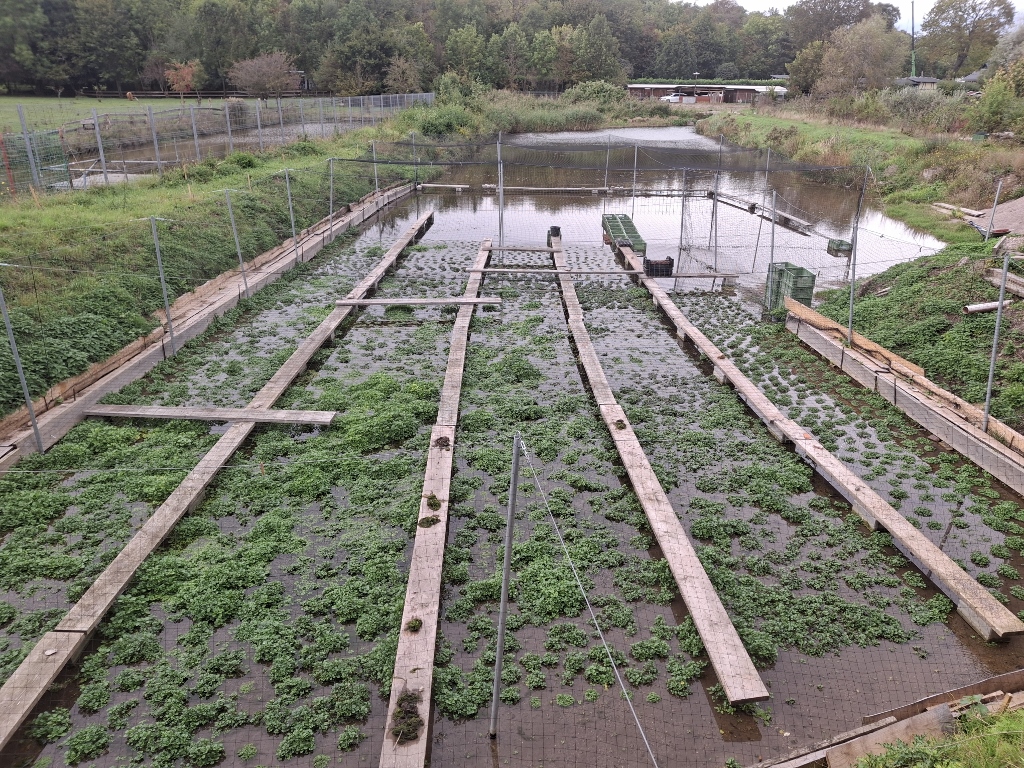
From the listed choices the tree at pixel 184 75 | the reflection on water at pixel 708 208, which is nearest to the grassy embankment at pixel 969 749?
the reflection on water at pixel 708 208

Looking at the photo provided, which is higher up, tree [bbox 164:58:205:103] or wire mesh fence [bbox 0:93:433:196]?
tree [bbox 164:58:205:103]

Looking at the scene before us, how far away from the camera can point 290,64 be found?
43.3 m

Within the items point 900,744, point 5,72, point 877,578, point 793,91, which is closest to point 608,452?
point 877,578

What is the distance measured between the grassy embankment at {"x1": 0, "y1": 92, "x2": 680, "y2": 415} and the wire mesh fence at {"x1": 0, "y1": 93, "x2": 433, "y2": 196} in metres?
1.14

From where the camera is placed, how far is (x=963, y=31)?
179ft

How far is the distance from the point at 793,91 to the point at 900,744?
175 ft

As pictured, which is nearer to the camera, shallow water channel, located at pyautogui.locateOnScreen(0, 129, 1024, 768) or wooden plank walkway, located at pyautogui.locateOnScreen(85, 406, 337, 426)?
shallow water channel, located at pyautogui.locateOnScreen(0, 129, 1024, 768)

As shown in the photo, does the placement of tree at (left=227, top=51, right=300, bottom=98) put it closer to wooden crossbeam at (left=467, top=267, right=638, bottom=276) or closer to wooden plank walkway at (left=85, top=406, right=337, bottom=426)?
wooden crossbeam at (left=467, top=267, right=638, bottom=276)

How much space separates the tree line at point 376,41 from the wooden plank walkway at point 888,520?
125ft

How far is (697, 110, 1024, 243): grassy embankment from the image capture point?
17.2m

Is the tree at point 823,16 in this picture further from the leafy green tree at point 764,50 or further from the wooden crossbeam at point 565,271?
the wooden crossbeam at point 565,271

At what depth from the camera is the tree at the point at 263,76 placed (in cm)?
3841

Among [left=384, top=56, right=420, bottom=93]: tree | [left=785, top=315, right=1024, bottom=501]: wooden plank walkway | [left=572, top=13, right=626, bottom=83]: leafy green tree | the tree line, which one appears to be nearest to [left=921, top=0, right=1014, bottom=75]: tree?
the tree line

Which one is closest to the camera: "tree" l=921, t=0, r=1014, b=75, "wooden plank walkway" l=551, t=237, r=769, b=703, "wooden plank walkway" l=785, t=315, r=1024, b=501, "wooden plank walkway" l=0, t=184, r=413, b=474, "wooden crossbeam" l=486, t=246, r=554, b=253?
"wooden plank walkway" l=551, t=237, r=769, b=703
